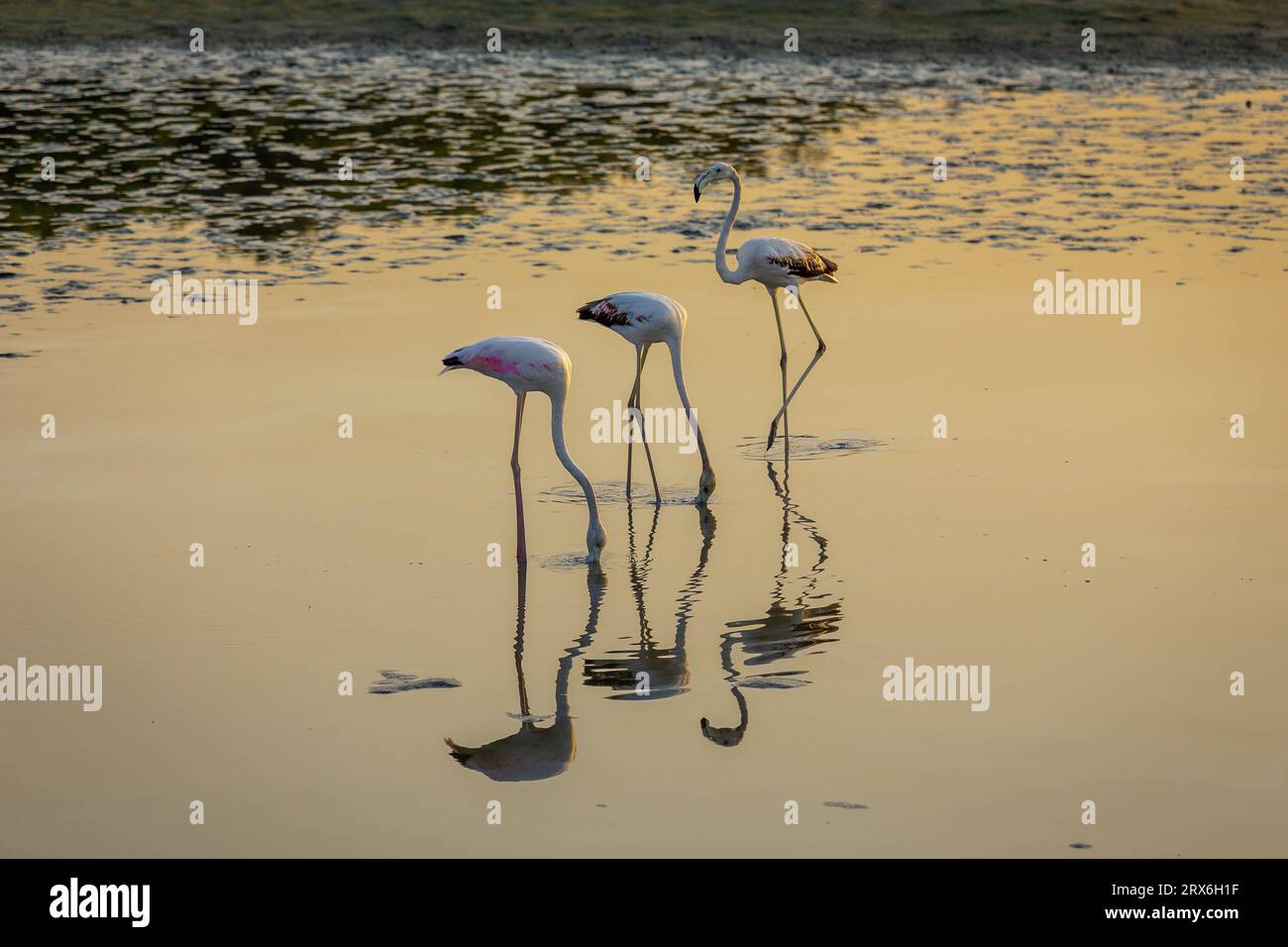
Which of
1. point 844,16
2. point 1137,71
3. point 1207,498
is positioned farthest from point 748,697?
point 844,16

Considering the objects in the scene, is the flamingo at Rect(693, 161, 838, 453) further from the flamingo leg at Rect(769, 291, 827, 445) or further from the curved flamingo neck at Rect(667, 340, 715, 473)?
the curved flamingo neck at Rect(667, 340, 715, 473)

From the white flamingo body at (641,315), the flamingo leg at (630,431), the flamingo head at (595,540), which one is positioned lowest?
the flamingo head at (595,540)

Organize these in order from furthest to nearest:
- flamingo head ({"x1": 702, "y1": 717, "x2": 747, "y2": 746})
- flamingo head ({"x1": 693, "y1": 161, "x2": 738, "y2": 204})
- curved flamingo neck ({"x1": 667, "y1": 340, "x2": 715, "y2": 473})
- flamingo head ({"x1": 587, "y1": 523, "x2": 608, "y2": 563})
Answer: flamingo head ({"x1": 693, "y1": 161, "x2": 738, "y2": 204}) < curved flamingo neck ({"x1": 667, "y1": 340, "x2": 715, "y2": 473}) < flamingo head ({"x1": 587, "y1": 523, "x2": 608, "y2": 563}) < flamingo head ({"x1": 702, "y1": 717, "x2": 747, "y2": 746})

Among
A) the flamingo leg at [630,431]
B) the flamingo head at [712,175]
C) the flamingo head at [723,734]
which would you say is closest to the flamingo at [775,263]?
the flamingo head at [712,175]

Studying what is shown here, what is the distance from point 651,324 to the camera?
9.57 m

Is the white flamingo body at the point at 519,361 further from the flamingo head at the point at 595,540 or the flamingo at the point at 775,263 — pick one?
the flamingo at the point at 775,263

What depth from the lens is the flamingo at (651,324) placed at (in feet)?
30.9

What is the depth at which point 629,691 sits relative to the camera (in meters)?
7.00

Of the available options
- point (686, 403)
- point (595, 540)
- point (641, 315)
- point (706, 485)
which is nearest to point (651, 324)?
point (641, 315)

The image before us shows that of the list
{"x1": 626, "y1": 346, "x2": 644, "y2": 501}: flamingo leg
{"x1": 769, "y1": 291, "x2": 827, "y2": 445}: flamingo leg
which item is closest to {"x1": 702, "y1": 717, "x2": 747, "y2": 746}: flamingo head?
{"x1": 626, "y1": 346, "x2": 644, "y2": 501}: flamingo leg

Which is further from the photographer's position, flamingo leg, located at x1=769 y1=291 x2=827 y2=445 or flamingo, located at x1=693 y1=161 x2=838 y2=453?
flamingo, located at x1=693 y1=161 x2=838 y2=453

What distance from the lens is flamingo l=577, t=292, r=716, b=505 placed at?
9414 millimetres

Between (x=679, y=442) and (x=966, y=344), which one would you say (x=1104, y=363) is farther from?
(x=679, y=442)
